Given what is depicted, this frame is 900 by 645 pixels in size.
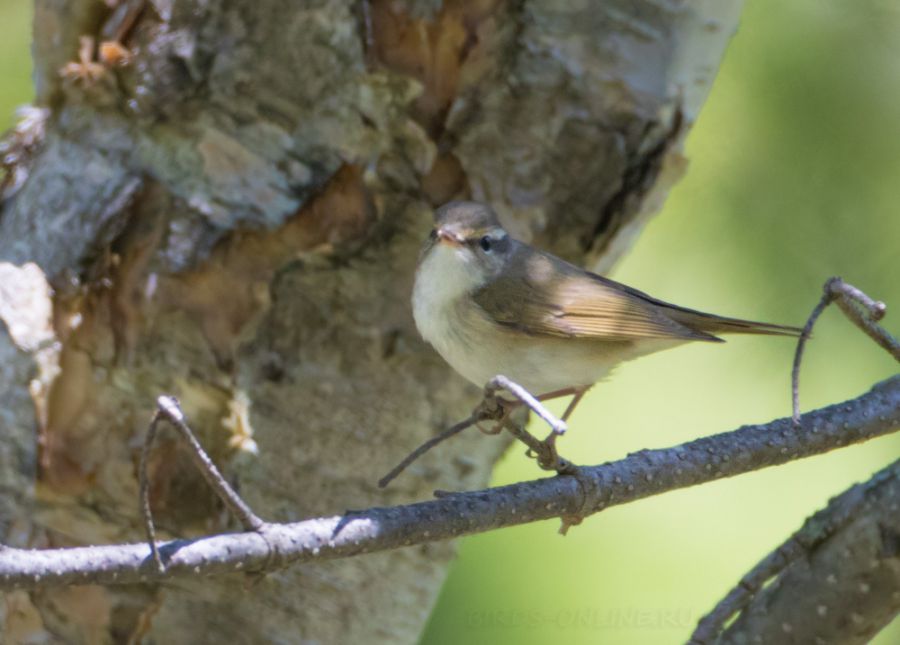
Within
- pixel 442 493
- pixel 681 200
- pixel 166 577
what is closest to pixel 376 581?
pixel 442 493

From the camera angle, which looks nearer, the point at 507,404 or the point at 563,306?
the point at 507,404

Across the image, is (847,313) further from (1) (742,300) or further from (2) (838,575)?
(1) (742,300)

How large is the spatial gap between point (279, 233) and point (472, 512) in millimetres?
1101

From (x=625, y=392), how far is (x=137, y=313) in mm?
1847

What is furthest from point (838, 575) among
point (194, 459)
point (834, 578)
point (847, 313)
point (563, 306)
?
point (194, 459)

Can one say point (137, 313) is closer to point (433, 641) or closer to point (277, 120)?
point (277, 120)

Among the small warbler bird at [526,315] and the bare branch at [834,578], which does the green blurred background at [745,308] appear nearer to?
the small warbler bird at [526,315]

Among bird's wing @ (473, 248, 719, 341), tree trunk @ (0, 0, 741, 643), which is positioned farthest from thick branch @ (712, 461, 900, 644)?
tree trunk @ (0, 0, 741, 643)

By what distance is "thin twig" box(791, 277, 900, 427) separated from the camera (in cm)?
180

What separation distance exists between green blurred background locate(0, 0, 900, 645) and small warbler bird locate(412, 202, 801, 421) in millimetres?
689

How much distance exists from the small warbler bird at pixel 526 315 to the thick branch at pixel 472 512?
466 mm

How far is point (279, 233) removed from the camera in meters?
2.51

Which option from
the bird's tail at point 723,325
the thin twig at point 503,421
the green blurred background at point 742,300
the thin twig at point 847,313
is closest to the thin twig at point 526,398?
the thin twig at point 503,421

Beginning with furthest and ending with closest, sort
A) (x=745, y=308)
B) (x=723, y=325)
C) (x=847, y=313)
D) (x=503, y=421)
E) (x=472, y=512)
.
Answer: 1. (x=745, y=308)
2. (x=723, y=325)
3. (x=847, y=313)
4. (x=472, y=512)
5. (x=503, y=421)
